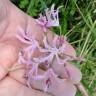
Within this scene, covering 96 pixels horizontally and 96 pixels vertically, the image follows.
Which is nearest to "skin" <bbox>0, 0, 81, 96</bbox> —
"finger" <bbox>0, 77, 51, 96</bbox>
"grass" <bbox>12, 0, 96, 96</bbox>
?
"finger" <bbox>0, 77, 51, 96</bbox>

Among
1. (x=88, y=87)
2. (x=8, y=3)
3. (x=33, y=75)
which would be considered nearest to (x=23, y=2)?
(x=8, y=3)

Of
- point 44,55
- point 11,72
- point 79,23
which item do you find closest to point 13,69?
point 11,72

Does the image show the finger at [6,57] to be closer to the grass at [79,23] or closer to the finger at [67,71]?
the finger at [67,71]

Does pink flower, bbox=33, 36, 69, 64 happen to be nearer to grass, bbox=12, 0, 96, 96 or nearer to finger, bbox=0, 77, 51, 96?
finger, bbox=0, 77, 51, 96

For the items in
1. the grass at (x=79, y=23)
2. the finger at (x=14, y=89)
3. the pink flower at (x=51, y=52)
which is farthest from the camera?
the grass at (x=79, y=23)

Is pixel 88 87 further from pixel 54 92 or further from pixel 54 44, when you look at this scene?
pixel 54 44

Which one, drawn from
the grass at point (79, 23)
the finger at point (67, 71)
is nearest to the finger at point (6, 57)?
the finger at point (67, 71)
